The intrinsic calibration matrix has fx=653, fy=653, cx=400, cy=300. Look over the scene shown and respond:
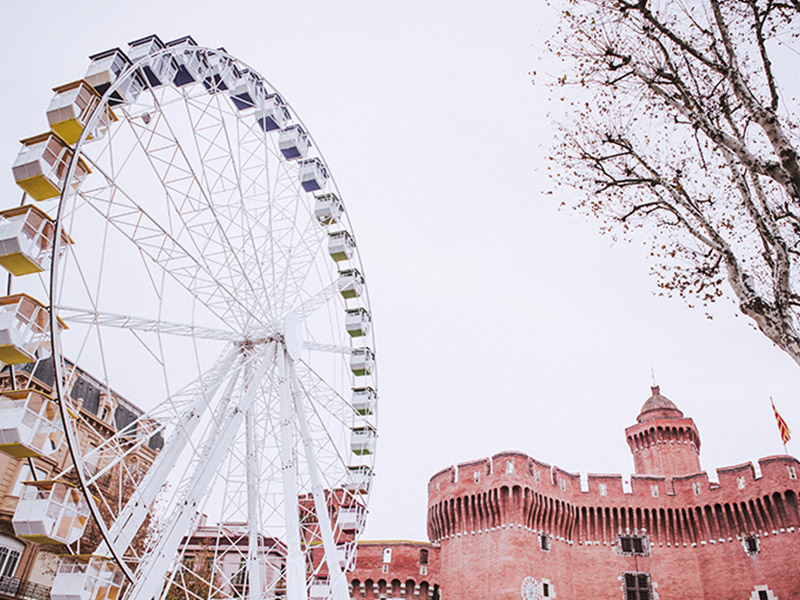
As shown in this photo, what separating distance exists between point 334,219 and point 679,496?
26.7m

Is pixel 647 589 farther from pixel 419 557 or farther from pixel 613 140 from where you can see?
pixel 613 140

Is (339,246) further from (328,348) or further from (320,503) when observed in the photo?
(320,503)

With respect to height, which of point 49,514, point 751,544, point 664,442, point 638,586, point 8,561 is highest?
point 664,442

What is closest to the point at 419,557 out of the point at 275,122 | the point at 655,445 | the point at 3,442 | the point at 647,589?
the point at 647,589

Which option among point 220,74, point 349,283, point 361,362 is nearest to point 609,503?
point 361,362

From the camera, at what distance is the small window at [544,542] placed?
3550 cm

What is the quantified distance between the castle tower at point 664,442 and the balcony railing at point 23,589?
35.4 meters

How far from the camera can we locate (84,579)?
43.0ft

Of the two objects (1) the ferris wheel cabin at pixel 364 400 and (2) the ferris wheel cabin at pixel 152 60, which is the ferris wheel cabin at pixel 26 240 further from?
(1) the ferris wheel cabin at pixel 364 400

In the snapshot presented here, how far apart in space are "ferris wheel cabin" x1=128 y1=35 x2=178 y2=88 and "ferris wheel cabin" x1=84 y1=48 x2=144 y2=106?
1.33 ft

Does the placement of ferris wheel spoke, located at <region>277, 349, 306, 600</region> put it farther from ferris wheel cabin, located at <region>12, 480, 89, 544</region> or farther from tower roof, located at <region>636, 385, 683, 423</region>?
tower roof, located at <region>636, 385, 683, 423</region>

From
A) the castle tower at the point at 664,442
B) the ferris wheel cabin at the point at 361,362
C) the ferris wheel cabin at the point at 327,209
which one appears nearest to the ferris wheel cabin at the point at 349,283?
the ferris wheel cabin at the point at 327,209

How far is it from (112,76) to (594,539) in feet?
110

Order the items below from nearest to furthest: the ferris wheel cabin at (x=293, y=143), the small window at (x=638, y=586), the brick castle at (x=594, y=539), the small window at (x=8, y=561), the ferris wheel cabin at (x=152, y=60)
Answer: the ferris wheel cabin at (x=152, y=60) → the ferris wheel cabin at (x=293, y=143) → the small window at (x=8, y=561) → the brick castle at (x=594, y=539) → the small window at (x=638, y=586)
